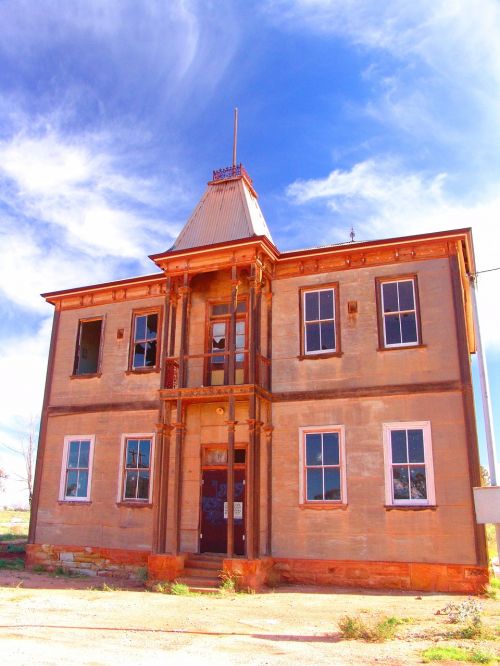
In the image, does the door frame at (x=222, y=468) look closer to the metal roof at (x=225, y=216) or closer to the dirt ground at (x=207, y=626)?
the dirt ground at (x=207, y=626)

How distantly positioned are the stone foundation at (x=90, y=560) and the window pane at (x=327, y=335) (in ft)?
23.6

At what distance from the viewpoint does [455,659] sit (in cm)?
712

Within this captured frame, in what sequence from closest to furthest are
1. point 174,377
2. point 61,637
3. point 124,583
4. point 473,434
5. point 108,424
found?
1. point 61,637
2. point 473,434
3. point 124,583
4. point 174,377
5. point 108,424

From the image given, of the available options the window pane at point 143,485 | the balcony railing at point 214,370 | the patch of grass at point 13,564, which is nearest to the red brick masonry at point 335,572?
the window pane at point 143,485

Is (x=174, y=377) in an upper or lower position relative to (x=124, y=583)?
upper

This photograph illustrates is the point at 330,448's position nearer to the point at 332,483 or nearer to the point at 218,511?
the point at 332,483

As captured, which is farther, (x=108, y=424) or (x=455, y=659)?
(x=108, y=424)

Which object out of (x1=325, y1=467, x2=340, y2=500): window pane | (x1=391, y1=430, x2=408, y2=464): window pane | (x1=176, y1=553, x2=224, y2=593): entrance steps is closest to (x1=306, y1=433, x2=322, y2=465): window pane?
(x1=325, y1=467, x2=340, y2=500): window pane

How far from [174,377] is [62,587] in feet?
18.6

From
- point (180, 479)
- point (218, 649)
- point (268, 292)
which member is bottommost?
point (218, 649)

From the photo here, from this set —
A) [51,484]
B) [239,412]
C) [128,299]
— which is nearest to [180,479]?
[239,412]

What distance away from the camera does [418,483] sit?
1398cm

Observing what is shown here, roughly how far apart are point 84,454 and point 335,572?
7996 millimetres

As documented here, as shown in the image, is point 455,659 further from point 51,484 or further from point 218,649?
point 51,484
